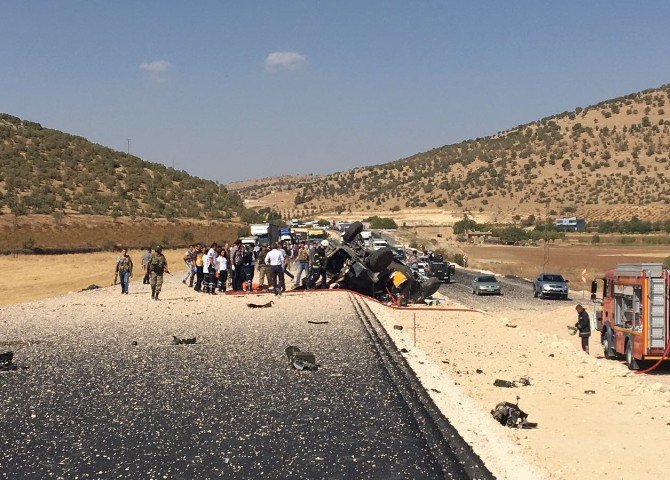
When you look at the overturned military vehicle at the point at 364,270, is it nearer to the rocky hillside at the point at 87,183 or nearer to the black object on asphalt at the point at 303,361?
the black object on asphalt at the point at 303,361

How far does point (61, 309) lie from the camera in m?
25.0

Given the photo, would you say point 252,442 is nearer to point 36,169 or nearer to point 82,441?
point 82,441

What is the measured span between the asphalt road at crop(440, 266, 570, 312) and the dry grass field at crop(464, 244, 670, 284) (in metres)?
3.79

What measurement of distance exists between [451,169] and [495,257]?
71229mm

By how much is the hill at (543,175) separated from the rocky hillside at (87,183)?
4233cm

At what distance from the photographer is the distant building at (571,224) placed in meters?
104

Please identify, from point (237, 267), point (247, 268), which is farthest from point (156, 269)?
point (247, 268)

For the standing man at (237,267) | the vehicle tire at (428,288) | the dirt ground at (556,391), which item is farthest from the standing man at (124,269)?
the vehicle tire at (428,288)

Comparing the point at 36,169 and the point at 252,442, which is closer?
the point at 252,442

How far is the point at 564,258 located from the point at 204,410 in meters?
63.6

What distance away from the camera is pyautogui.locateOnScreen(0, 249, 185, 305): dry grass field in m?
37.1

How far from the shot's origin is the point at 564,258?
2827 inches

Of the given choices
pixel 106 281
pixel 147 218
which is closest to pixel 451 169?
pixel 147 218

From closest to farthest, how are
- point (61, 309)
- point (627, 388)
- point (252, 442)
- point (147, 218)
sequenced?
point (252, 442) → point (627, 388) → point (61, 309) → point (147, 218)
